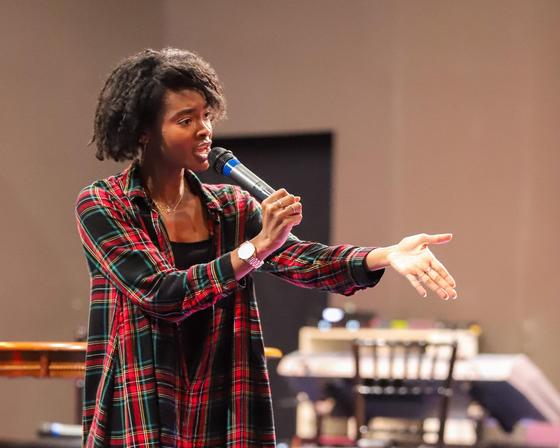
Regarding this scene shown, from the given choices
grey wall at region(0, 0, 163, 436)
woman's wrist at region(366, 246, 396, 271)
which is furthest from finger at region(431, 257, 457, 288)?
grey wall at region(0, 0, 163, 436)

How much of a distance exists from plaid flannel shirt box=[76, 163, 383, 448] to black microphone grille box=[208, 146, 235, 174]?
0.08m

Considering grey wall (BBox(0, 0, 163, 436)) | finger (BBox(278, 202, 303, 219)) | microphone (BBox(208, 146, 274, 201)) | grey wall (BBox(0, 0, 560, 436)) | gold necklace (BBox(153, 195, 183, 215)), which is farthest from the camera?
grey wall (BBox(0, 0, 560, 436))

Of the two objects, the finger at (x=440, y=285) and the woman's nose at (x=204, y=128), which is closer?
the finger at (x=440, y=285)

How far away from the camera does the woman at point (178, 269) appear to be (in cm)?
143

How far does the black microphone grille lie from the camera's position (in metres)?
1.56

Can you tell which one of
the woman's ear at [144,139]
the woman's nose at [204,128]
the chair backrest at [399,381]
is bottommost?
the chair backrest at [399,381]

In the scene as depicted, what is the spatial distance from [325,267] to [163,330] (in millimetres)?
304

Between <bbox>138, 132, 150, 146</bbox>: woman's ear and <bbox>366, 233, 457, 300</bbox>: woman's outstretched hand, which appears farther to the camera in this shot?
<bbox>138, 132, 150, 146</bbox>: woman's ear

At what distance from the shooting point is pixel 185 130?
5.08 ft

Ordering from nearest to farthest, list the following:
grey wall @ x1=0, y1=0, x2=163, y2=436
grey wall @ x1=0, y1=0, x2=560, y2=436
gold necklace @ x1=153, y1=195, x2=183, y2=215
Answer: gold necklace @ x1=153, y1=195, x2=183, y2=215
grey wall @ x1=0, y1=0, x2=163, y2=436
grey wall @ x1=0, y1=0, x2=560, y2=436

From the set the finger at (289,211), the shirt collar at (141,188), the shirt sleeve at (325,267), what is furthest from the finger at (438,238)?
the shirt collar at (141,188)

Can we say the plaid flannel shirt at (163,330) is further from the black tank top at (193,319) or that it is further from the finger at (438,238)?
the finger at (438,238)

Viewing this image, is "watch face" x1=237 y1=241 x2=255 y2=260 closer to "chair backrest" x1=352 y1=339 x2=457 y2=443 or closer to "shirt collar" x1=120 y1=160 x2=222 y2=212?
"shirt collar" x1=120 y1=160 x2=222 y2=212

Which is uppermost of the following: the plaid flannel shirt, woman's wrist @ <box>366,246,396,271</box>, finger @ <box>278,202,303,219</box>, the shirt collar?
the shirt collar
